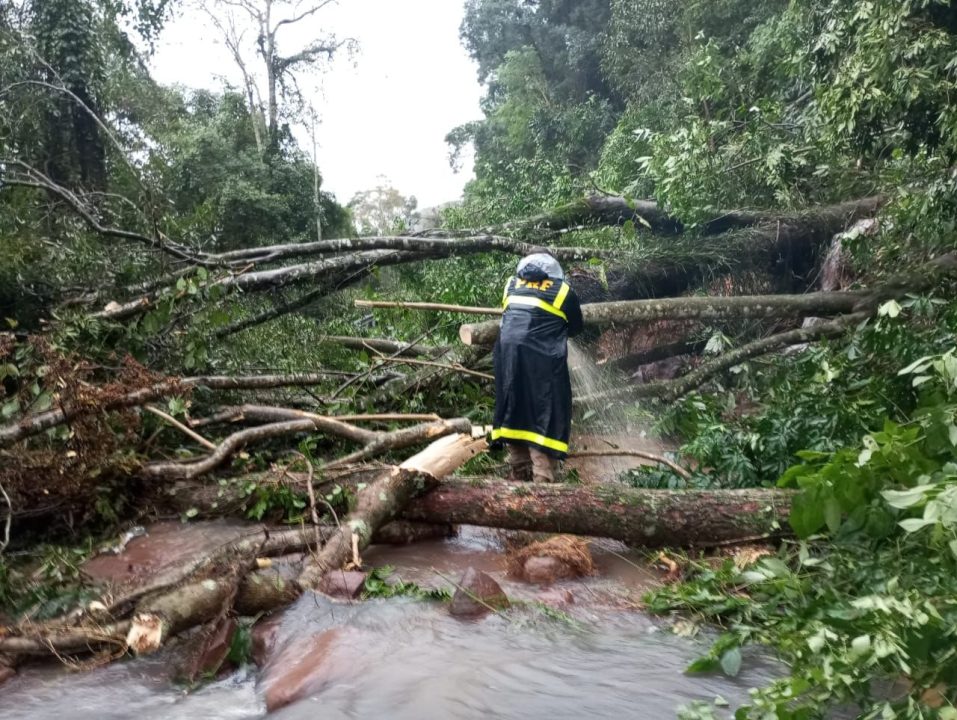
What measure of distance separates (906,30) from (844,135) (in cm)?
79

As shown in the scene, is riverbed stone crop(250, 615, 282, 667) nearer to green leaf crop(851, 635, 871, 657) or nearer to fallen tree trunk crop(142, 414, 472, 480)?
fallen tree trunk crop(142, 414, 472, 480)

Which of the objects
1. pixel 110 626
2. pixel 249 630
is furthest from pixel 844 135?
pixel 110 626

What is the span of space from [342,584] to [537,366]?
1934mm

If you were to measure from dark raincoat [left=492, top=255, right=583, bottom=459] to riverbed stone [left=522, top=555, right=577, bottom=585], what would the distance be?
3.45ft

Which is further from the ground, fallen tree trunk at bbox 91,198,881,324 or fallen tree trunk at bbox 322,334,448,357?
fallen tree trunk at bbox 91,198,881,324

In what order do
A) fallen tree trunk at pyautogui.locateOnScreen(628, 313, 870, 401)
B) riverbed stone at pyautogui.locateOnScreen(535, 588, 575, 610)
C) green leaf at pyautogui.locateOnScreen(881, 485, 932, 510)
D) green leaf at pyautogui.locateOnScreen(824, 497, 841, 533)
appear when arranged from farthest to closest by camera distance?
1. fallen tree trunk at pyautogui.locateOnScreen(628, 313, 870, 401)
2. riverbed stone at pyautogui.locateOnScreen(535, 588, 575, 610)
3. green leaf at pyautogui.locateOnScreen(824, 497, 841, 533)
4. green leaf at pyautogui.locateOnScreen(881, 485, 932, 510)

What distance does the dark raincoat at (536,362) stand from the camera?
4906mm

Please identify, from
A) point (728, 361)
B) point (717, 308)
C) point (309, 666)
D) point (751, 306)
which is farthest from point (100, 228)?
point (751, 306)

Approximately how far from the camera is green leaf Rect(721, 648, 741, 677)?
105 inches

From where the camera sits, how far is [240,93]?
1958 centimetres

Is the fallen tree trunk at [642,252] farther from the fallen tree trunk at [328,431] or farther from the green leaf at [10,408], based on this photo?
the green leaf at [10,408]

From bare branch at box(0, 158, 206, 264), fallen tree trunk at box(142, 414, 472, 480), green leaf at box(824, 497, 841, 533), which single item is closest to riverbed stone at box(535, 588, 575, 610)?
green leaf at box(824, 497, 841, 533)

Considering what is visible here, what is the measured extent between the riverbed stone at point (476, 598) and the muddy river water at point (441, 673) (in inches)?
1.8

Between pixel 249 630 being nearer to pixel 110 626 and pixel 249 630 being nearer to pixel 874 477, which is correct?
pixel 110 626
